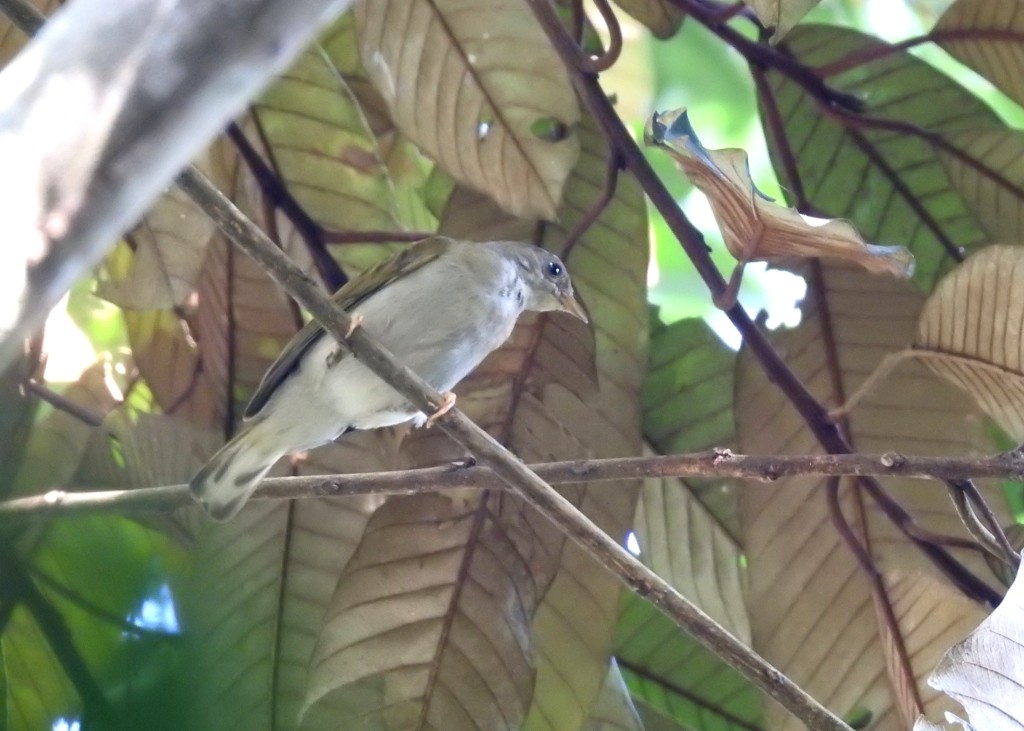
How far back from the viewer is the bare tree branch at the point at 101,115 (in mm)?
710

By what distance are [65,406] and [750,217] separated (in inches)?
45.2

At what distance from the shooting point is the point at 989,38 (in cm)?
233

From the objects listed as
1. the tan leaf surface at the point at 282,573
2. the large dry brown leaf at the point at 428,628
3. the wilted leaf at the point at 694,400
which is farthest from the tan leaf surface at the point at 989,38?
the tan leaf surface at the point at 282,573

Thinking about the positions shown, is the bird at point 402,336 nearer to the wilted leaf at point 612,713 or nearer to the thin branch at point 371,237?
the thin branch at point 371,237

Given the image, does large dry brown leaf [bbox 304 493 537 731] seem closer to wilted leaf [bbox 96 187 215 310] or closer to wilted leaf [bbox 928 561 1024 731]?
wilted leaf [bbox 96 187 215 310]

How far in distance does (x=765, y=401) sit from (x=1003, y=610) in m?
0.90

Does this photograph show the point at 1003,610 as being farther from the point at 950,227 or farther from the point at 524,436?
the point at 950,227

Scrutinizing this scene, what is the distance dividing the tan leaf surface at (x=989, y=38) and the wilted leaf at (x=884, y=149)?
5.4 inches

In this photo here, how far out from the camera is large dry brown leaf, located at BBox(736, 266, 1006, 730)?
2059 millimetres

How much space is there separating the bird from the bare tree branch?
1.38 meters

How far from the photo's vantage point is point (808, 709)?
135 centimetres

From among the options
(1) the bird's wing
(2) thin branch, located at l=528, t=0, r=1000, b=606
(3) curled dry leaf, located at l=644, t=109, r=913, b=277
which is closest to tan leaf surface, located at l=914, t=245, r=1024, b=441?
(2) thin branch, located at l=528, t=0, r=1000, b=606

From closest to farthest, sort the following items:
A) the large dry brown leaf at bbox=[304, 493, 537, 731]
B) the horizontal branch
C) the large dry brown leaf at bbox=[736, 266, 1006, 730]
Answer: the horizontal branch < the large dry brown leaf at bbox=[304, 493, 537, 731] < the large dry brown leaf at bbox=[736, 266, 1006, 730]

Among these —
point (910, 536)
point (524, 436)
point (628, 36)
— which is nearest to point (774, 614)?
point (910, 536)
